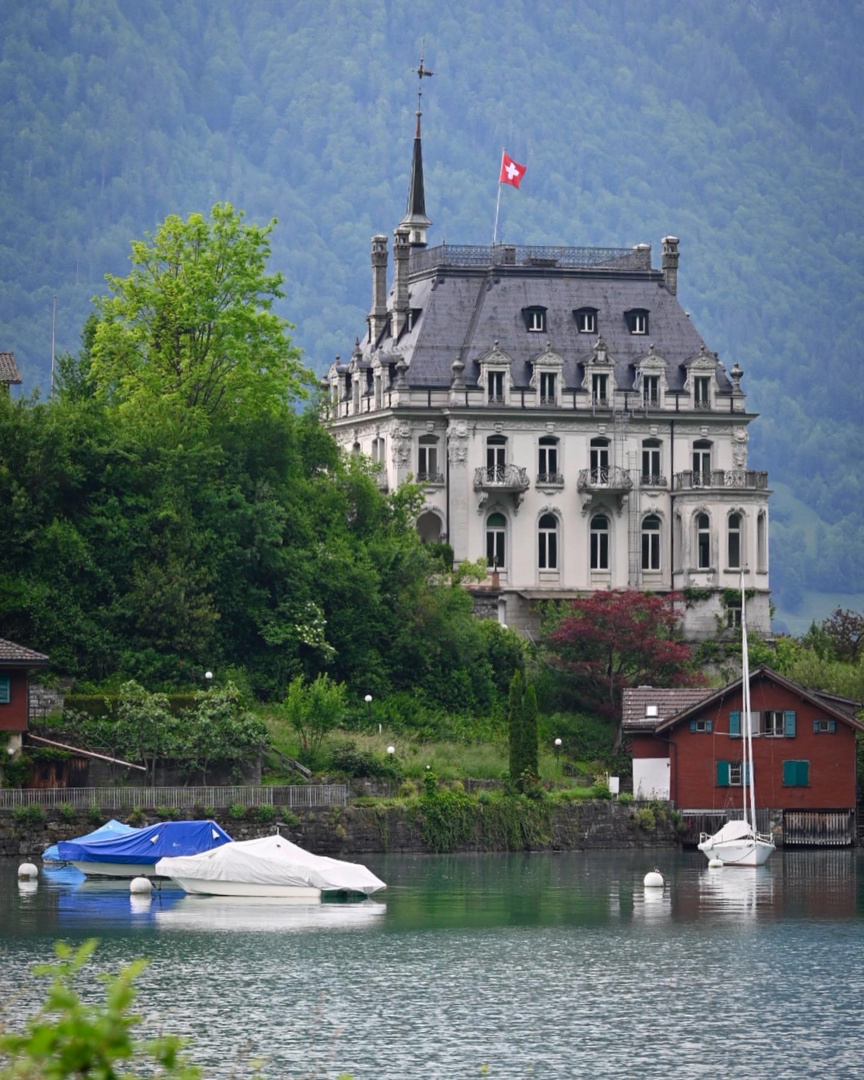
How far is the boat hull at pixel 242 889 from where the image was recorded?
69.0 metres

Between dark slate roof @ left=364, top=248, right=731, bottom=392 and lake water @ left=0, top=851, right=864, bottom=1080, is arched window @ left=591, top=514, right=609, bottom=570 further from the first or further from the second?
lake water @ left=0, top=851, right=864, bottom=1080

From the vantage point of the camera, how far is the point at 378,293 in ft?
421

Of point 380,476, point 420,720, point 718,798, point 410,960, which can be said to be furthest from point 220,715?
point 380,476

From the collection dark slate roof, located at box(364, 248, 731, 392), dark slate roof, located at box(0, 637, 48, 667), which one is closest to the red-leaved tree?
dark slate roof, located at box(364, 248, 731, 392)

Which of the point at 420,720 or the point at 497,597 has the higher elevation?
the point at 497,597

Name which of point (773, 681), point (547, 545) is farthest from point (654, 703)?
point (547, 545)

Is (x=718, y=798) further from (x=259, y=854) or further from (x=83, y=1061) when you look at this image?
(x=83, y=1061)

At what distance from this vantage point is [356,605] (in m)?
97.6

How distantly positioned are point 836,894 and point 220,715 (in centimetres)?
2261

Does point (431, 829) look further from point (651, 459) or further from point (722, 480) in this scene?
point (651, 459)

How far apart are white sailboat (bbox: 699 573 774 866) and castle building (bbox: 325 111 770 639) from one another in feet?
78.3

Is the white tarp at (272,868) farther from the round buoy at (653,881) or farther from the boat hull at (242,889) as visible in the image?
the round buoy at (653,881)

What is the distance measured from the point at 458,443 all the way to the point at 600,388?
789 centimetres

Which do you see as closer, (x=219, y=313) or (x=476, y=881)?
(x=476, y=881)
